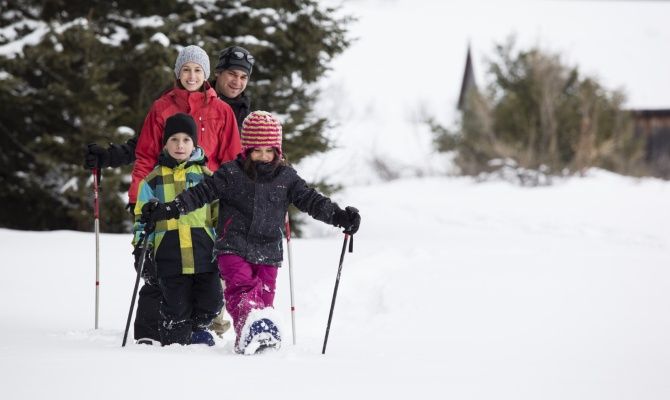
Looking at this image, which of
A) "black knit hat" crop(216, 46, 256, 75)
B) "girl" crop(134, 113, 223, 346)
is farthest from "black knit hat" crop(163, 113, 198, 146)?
"black knit hat" crop(216, 46, 256, 75)

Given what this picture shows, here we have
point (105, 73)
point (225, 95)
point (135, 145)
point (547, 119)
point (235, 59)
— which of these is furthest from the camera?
point (547, 119)

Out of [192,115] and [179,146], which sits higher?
[192,115]

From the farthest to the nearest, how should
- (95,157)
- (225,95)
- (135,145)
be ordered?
(225,95)
(135,145)
(95,157)

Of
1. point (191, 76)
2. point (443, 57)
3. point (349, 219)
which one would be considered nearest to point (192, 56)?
point (191, 76)

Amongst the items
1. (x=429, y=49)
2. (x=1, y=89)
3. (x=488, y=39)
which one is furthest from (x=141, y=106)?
(x=429, y=49)

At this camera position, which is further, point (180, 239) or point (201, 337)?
point (201, 337)

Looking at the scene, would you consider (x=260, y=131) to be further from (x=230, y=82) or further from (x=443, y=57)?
(x=443, y=57)

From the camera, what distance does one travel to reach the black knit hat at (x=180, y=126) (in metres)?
4.51

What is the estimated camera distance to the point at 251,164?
14.7ft

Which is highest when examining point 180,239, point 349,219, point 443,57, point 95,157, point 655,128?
point 443,57

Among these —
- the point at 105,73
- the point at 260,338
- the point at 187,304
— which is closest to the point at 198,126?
the point at 187,304

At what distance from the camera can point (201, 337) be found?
4.71 metres

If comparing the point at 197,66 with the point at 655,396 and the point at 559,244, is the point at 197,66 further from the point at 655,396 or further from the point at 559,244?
the point at 559,244

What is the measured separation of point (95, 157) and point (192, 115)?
0.71 metres
